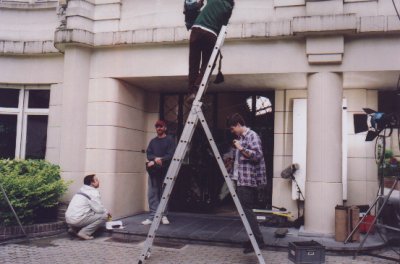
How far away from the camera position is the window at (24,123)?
9.66 meters

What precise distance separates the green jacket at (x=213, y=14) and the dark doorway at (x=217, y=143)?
4.49m

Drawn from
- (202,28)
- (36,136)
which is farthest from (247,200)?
(36,136)

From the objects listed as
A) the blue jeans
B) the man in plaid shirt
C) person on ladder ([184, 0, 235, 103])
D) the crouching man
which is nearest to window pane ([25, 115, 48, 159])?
the crouching man

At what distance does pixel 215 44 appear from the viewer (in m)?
5.39

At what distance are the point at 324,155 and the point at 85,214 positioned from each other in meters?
4.38

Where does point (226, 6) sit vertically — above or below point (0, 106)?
above

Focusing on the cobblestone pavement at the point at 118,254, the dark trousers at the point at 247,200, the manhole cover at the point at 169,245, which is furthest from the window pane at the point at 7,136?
the dark trousers at the point at 247,200

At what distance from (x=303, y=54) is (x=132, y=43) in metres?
3.38

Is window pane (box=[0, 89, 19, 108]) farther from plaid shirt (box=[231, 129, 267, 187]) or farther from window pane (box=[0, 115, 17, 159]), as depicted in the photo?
plaid shirt (box=[231, 129, 267, 187])

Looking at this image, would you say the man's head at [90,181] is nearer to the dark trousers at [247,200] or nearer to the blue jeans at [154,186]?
the blue jeans at [154,186]

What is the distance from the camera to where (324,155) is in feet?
24.9

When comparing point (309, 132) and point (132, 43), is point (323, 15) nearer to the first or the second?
point (309, 132)

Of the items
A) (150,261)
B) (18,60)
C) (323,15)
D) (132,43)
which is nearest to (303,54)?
(323,15)

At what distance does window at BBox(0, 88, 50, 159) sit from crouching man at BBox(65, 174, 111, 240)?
2.69 metres
